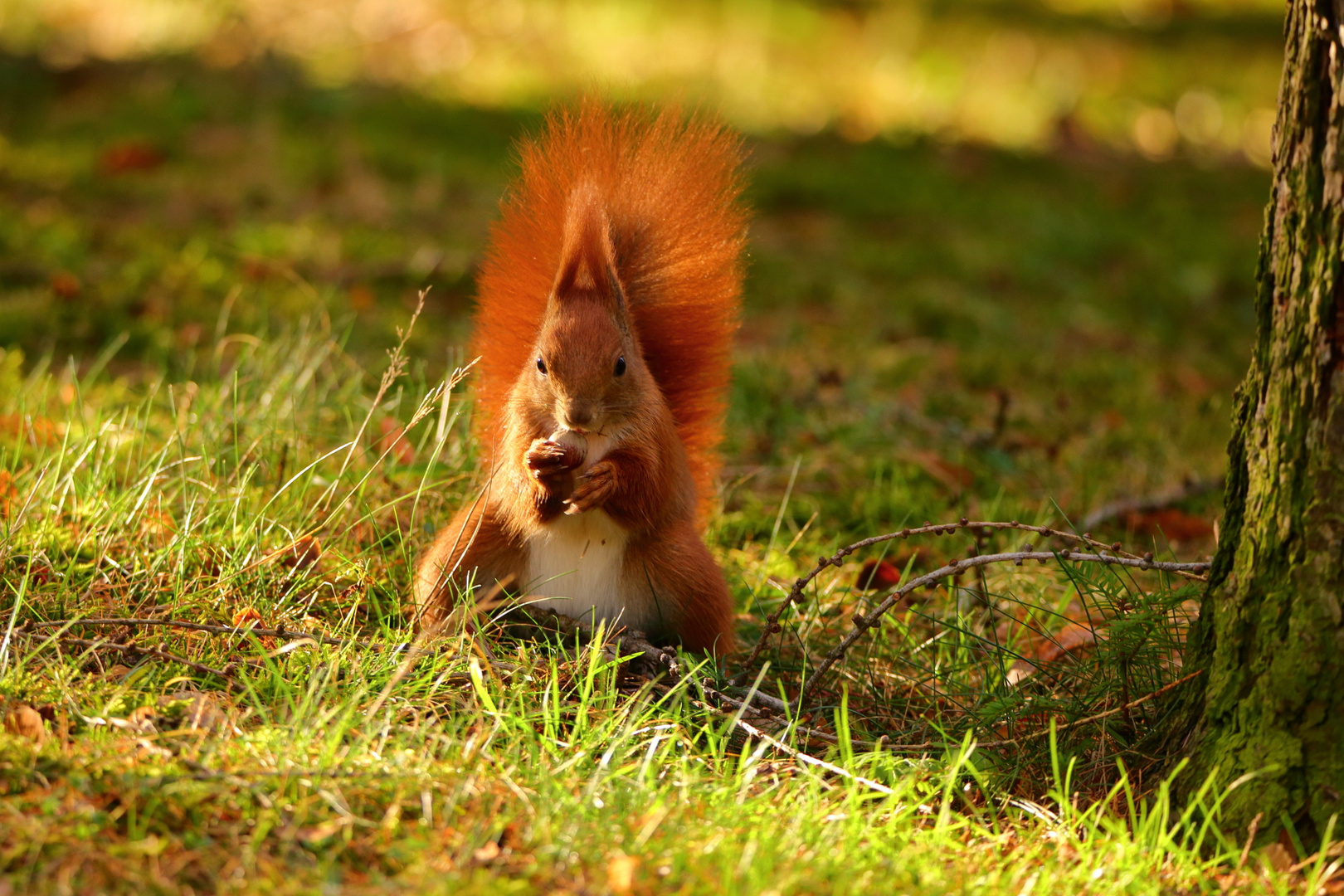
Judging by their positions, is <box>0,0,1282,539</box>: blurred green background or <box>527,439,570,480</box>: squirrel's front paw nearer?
<box>527,439,570,480</box>: squirrel's front paw

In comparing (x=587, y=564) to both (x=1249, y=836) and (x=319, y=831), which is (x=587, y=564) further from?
(x=1249, y=836)

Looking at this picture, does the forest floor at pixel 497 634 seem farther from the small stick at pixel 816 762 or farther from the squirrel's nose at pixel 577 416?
the squirrel's nose at pixel 577 416

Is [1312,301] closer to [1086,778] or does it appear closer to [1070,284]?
[1086,778]

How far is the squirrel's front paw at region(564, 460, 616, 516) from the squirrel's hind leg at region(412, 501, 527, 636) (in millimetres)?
160

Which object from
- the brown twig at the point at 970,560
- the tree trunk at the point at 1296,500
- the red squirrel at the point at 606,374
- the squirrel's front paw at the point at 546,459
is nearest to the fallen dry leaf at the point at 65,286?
the red squirrel at the point at 606,374

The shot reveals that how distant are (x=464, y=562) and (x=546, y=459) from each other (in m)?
0.23

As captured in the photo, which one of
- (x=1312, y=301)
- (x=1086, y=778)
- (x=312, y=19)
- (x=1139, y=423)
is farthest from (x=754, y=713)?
(x=312, y=19)

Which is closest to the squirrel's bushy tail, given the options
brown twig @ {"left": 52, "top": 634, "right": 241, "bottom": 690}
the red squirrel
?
the red squirrel

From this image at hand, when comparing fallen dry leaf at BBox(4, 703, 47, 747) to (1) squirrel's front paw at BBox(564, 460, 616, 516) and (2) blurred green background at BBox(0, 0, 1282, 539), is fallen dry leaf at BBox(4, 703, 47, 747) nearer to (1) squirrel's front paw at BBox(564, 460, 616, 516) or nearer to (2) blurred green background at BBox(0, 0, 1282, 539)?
(1) squirrel's front paw at BBox(564, 460, 616, 516)

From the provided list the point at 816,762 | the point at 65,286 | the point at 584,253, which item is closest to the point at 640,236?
the point at 584,253

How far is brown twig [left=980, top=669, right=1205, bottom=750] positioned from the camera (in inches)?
71.1

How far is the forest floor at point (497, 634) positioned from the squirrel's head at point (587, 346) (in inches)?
9.1

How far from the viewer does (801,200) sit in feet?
19.1

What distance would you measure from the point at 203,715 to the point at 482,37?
6.54 metres
